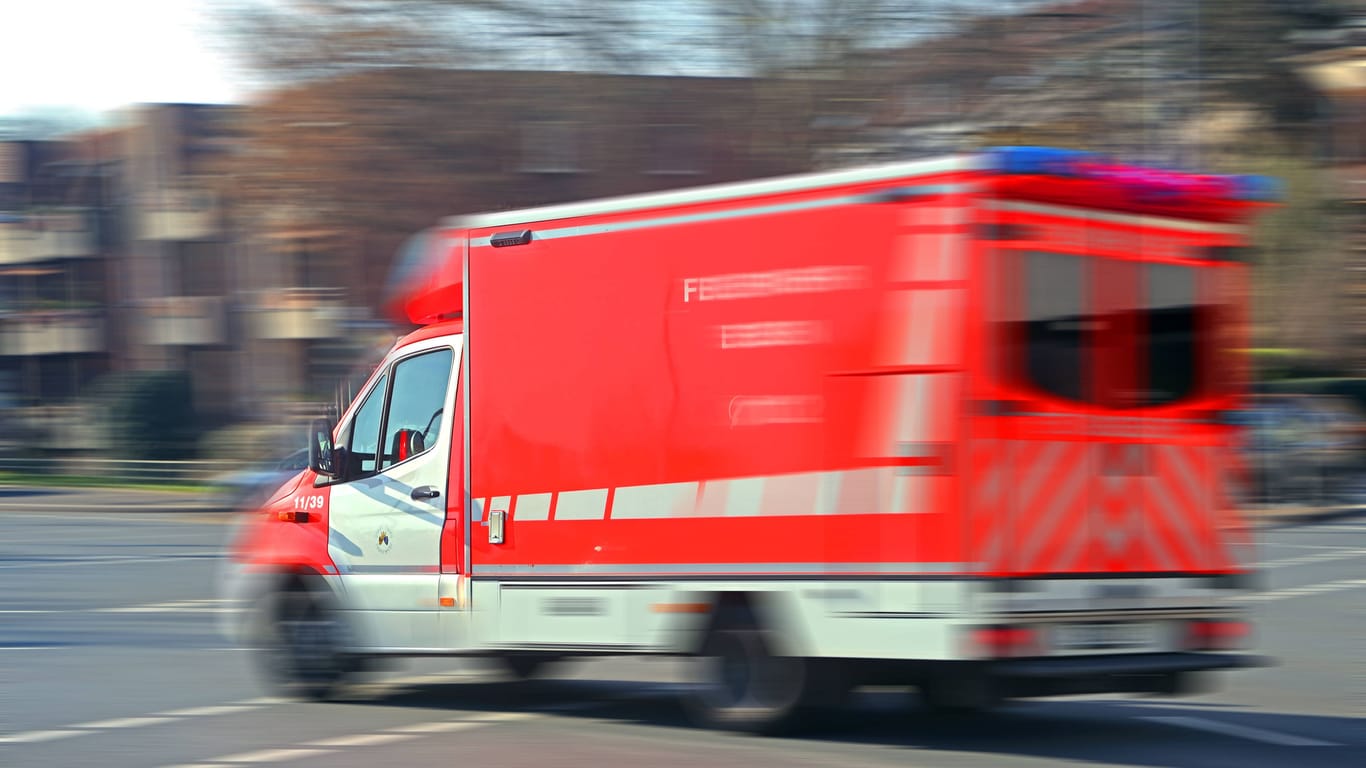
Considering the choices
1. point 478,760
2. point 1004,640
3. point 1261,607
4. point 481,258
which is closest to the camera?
point 1004,640

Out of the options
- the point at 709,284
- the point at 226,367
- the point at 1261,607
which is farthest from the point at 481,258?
the point at 226,367

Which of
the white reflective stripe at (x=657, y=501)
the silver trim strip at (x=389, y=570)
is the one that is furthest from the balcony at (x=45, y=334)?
the white reflective stripe at (x=657, y=501)

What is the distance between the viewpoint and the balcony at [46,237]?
6550 cm

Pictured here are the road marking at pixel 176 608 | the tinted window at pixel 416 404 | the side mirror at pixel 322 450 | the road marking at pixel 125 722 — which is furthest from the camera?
the road marking at pixel 176 608

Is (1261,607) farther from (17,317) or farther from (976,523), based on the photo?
(17,317)

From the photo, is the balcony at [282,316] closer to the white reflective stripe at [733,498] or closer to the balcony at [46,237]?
the balcony at [46,237]

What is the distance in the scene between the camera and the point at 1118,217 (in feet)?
28.0

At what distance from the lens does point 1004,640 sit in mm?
7891

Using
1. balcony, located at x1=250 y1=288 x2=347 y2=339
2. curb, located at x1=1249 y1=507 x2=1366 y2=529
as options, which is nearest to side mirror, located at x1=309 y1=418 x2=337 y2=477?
curb, located at x1=1249 y1=507 x2=1366 y2=529

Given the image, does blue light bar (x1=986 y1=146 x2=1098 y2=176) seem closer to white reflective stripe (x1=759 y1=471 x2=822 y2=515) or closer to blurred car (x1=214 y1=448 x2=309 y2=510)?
white reflective stripe (x1=759 y1=471 x2=822 y2=515)

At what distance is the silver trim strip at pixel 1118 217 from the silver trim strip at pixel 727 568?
4.82 ft

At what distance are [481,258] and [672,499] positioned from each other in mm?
1831

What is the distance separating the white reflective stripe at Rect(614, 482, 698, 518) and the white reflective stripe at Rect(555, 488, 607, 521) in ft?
0.28

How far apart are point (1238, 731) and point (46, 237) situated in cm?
6219
